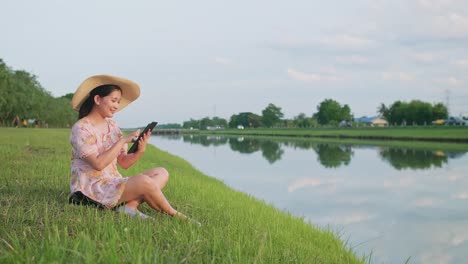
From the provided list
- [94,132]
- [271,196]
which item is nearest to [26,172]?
[94,132]

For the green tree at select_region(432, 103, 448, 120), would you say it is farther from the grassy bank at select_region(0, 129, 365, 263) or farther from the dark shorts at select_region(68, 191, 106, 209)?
the dark shorts at select_region(68, 191, 106, 209)

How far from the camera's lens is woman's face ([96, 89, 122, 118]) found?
4.05 metres

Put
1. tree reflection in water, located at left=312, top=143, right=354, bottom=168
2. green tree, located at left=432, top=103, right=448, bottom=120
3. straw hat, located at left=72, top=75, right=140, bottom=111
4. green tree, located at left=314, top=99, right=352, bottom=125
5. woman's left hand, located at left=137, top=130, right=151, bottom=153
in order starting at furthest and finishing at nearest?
green tree, located at left=314, top=99, right=352, bottom=125, green tree, located at left=432, top=103, right=448, bottom=120, tree reflection in water, located at left=312, top=143, right=354, bottom=168, woman's left hand, located at left=137, top=130, right=151, bottom=153, straw hat, located at left=72, top=75, right=140, bottom=111

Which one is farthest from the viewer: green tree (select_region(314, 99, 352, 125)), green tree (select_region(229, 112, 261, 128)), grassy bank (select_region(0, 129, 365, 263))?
green tree (select_region(229, 112, 261, 128))

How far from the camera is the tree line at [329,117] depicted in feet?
262

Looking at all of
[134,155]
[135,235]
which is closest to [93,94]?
[134,155]

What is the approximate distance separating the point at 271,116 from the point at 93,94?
122 m

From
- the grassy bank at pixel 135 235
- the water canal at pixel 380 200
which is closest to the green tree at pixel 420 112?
the water canal at pixel 380 200

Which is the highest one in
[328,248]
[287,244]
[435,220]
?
[287,244]

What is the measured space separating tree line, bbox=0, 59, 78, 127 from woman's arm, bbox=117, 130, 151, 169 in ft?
93.9

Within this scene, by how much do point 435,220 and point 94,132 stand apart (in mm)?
8183

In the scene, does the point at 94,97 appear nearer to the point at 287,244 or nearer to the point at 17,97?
the point at 287,244

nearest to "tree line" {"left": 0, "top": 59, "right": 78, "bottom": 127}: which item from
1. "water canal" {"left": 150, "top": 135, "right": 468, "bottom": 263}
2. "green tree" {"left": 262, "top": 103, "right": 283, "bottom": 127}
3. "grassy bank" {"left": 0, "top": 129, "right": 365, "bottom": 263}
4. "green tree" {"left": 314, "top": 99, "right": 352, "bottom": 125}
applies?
"water canal" {"left": 150, "top": 135, "right": 468, "bottom": 263}

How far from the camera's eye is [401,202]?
38.7ft
